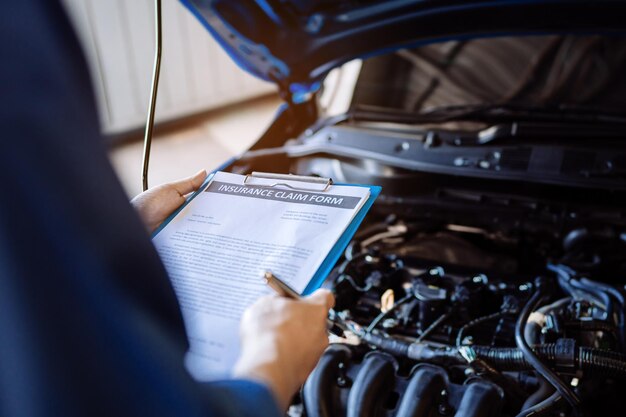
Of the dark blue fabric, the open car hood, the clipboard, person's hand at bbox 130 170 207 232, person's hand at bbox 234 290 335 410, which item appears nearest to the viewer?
the dark blue fabric

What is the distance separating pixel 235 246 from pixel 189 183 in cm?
19

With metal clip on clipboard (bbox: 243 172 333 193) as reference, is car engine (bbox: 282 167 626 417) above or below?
below

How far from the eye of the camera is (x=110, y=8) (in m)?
3.37

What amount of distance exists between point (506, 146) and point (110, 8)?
2819 mm

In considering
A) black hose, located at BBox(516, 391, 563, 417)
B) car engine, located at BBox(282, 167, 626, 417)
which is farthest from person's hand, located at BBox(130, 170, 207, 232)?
black hose, located at BBox(516, 391, 563, 417)

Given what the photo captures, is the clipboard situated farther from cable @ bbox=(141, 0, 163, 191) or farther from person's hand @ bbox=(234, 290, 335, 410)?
cable @ bbox=(141, 0, 163, 191)

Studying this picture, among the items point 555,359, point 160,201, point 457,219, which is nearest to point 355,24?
point 457,219

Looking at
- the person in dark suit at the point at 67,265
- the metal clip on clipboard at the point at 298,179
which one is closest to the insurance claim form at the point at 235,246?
the metal clip on clipboard at the point at 298,179

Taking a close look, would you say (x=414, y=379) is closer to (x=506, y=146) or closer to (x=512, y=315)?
(x=512, y=315)

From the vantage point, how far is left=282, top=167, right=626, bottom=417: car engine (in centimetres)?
89

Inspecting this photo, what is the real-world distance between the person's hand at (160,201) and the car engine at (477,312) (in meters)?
0.37

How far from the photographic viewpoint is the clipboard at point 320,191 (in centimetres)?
67

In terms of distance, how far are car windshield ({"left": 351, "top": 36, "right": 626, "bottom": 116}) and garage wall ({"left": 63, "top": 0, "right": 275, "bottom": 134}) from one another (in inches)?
60.3

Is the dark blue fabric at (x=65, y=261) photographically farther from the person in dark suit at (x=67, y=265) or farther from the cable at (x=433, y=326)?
the cable at (x=433, y=326)
